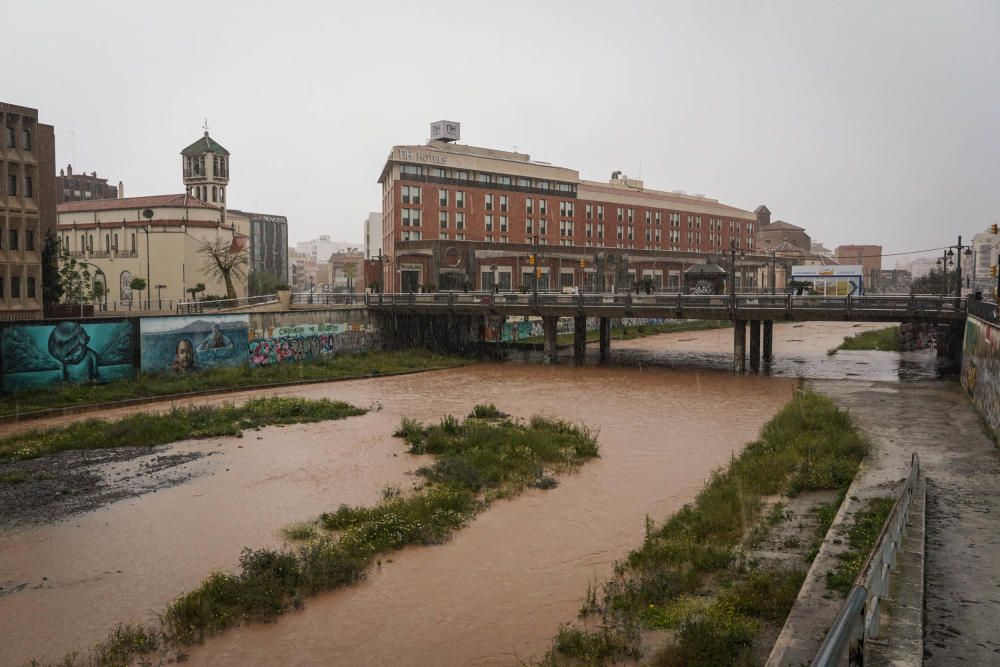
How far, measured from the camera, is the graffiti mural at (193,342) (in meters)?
42.3

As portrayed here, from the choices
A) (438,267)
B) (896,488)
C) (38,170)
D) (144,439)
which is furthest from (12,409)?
(438,267)

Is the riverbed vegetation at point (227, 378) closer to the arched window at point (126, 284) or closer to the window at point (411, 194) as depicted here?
the window at point (411, 194)

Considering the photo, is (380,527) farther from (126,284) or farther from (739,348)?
(126,284)

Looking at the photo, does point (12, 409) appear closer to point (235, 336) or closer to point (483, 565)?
point (235, 336)

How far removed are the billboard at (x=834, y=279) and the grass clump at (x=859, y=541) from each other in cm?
5533

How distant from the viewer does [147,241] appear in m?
78.1

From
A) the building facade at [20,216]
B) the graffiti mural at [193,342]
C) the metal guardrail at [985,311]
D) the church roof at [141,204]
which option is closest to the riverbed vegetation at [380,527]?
the metal guardrail at [985,311]

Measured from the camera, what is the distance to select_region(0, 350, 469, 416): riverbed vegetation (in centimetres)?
3541

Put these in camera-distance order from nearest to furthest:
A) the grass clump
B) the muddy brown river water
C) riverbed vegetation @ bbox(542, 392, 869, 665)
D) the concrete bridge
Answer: riverbed vegetation @ bbox(542, 392, 869, 665)
the grass clump
the muddy brown river water
the concrete bridge

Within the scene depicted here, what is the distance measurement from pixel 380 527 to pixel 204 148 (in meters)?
102

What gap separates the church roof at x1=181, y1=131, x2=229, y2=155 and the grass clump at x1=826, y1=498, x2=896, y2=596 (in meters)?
107

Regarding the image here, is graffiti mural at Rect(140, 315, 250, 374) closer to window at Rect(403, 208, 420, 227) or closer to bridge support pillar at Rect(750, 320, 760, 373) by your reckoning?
bridge support pillar at Rect(750, 320, 760, 373)

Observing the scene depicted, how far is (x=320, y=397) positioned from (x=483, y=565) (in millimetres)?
26053

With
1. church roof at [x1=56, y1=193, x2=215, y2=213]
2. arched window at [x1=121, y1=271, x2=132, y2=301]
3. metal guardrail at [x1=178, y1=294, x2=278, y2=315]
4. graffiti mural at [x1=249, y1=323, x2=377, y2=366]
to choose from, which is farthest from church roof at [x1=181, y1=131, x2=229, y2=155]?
graffiti mural at [x1=249, y1=323, x2=377, y2=366]
